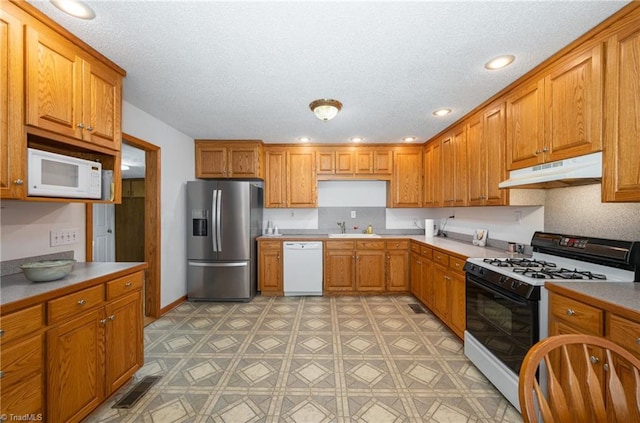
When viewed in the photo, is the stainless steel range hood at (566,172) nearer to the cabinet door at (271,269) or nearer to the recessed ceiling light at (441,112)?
the recessed ceiling light at (441,112)

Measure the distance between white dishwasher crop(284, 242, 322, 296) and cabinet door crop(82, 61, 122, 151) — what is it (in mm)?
2491

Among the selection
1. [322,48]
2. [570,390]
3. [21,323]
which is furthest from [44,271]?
[570,390]

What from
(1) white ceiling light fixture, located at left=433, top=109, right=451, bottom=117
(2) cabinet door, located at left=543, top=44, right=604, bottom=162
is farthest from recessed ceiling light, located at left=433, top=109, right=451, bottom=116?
(2) cabinet door, located at left=543, top=44, right=604, bottom=162

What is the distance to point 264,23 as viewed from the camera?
4.84ft

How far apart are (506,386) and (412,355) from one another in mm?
740

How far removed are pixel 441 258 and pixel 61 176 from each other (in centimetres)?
339

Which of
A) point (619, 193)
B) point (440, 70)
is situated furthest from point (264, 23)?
point (619, 193)

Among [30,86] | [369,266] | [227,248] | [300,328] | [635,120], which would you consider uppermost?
[30,86]

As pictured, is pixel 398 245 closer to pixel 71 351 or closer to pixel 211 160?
pixel 211 160

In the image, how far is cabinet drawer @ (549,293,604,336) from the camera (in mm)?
1264

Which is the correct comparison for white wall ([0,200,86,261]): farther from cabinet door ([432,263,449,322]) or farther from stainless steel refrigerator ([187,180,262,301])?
cabinet door ([432,263,449,322])

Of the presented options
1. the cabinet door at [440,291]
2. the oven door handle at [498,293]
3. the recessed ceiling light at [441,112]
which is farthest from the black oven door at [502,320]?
the recessed ceiling light at [441,112]

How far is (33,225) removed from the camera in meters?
1.79

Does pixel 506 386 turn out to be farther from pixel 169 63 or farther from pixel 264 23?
pixel 169 63
